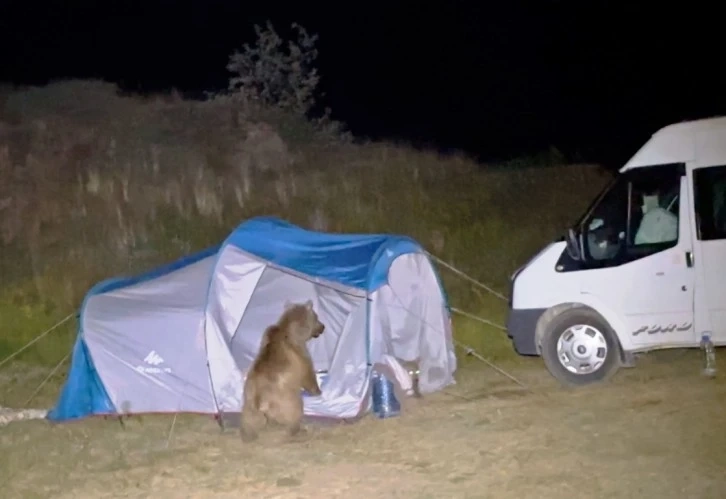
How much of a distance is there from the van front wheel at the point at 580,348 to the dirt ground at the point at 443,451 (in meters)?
0.18

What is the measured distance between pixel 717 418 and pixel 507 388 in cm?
231

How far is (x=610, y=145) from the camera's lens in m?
24.2

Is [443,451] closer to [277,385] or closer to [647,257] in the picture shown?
[277,385]

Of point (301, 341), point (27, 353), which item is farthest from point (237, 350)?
point (27, 353)

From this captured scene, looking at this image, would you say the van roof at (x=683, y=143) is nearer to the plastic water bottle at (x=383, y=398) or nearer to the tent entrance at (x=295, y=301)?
the plastic water bottle at (x=383, y=398)

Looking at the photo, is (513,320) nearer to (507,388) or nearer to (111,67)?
(507,388)

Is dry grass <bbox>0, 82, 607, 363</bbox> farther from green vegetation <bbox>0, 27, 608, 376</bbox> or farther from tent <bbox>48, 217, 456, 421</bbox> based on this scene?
tent <bbox>48, 217, 456, 421</bbox>

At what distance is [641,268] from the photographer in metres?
8.98

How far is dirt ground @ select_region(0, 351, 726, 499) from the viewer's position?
6.75m

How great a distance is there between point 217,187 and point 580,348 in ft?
37.9

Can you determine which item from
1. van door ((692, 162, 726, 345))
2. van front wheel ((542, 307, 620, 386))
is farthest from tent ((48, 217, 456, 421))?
van door ((692, 162, 726, 345))

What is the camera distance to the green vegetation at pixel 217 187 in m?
15.9

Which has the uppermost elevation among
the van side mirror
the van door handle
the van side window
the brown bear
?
the van side window

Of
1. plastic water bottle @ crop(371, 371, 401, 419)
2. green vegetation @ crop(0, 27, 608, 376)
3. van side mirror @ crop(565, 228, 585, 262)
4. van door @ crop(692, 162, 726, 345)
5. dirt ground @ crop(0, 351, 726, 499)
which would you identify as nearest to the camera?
dirt ground @ crop(0, 351, 726, 499)
